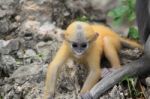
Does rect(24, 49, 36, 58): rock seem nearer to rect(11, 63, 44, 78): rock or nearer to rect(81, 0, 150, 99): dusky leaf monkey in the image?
rect(11, 63, 44, 78): rock

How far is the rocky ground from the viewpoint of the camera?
25.4 ft

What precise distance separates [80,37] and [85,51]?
0.61ft

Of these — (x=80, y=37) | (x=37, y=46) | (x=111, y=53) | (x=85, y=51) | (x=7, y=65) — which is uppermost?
(x=80, y=37)

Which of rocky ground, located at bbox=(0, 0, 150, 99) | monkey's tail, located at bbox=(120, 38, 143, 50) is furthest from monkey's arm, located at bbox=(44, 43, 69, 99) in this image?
monkey's tail, located at bbox=(120, 38, 143, 50)

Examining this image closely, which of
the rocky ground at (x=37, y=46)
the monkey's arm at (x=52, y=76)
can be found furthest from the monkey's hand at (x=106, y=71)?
the monkey's arm at (x=52, y=76)

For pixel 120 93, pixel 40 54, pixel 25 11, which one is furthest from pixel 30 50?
pixel 120 93

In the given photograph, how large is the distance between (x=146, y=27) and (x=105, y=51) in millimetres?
602

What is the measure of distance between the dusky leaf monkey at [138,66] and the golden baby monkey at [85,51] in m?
0.08

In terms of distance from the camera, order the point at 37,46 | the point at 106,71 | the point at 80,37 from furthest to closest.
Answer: the point at 37,46 → the point at 106,71 → the point at 80,37

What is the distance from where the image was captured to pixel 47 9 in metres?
8.88

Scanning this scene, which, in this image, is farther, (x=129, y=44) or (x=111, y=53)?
(x=129, y=44)

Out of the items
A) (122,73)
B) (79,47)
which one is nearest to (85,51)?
(79,47)

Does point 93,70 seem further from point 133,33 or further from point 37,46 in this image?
point 133,33

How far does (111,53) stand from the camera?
25.4 feet
